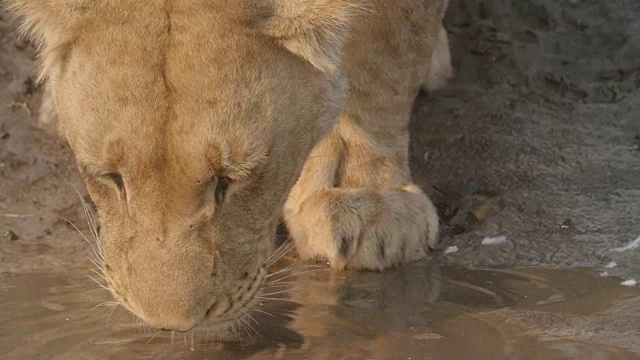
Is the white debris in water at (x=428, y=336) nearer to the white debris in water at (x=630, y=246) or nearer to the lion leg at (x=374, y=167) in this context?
Result: the lion leg at (x=374, y=167)

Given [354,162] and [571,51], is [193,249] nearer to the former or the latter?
[354,162]

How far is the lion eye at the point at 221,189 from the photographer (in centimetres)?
223

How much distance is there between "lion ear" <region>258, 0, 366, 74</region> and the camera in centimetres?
233

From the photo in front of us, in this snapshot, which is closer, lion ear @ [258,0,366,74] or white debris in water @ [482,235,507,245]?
lion ear @ [258,0,366,74]

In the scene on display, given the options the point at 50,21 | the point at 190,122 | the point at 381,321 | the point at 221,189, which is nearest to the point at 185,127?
the point at 190,122

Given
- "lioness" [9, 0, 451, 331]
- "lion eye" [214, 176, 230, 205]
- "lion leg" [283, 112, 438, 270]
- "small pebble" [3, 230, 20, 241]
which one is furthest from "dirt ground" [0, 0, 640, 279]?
"lion eye" [214, 176, 230, 205]

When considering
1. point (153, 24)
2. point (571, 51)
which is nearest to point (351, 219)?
point (153, 24)

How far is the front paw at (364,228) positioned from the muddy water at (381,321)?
0.20 ft

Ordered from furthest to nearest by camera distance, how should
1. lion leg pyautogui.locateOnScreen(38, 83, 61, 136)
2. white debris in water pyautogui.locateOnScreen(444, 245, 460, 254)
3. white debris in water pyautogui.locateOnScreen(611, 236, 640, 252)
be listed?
lion leg pyautogui.locateOnScreen(38, 83, 61, 136) → white debris in water pyautogui.locateOnScreen(444, 245, 460, 254) → white debris in water pyautogui.locateOnScreen(611, 236, 640, 252)

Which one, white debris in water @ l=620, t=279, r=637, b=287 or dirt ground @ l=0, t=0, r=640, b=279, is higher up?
dirt ground @ l=0, t=0, r=640, b=279

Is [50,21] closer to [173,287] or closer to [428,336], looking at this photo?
[173,287]

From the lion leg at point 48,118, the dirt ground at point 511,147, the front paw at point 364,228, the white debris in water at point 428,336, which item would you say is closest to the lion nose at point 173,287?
the white debris in water at point 428,336

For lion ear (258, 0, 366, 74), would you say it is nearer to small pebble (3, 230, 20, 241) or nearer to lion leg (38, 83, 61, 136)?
small pebble (3, 230, 20, 241)

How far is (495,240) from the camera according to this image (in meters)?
2.95
